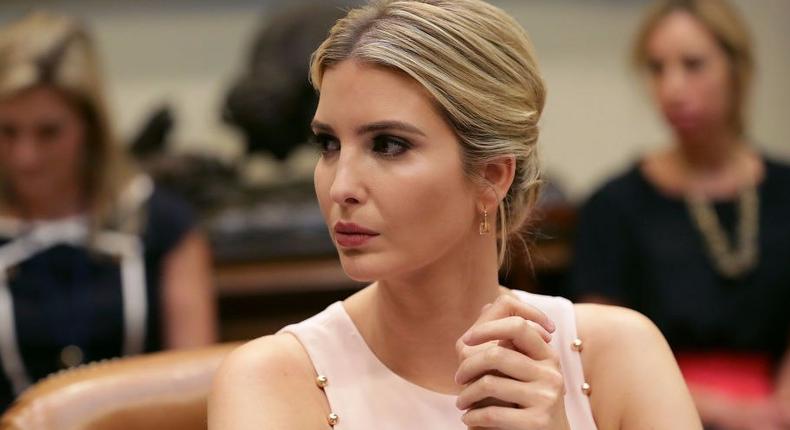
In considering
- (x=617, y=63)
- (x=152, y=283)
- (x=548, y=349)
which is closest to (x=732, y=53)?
(x=617, y=63)

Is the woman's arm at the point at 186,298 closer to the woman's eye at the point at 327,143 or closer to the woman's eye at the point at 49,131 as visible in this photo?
the woman's eye at the point at 49,131

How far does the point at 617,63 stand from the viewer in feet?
12.5

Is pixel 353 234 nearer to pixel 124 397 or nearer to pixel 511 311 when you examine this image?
pixel 511 311

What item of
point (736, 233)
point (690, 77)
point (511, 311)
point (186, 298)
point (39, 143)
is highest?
point (690, 77)

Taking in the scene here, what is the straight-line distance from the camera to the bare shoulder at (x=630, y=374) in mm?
1529

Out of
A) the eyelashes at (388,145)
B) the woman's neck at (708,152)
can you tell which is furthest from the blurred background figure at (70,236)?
the eyelashes at (388,145)

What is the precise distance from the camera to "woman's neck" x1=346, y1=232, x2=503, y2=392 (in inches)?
61.9

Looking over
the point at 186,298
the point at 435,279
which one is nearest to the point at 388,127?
the point at 435,279

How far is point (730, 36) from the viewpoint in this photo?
9.37ft

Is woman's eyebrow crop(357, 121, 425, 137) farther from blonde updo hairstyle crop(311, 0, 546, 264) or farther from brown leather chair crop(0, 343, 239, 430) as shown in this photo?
brown leather chair crop(0, 343, 239, 430)

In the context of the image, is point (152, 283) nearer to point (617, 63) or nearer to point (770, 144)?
point (617, 63)

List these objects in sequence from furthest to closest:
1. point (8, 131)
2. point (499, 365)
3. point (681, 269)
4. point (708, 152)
A: point (708, 152) → point (681, 269) → point (8, 131) → point (499, 365)

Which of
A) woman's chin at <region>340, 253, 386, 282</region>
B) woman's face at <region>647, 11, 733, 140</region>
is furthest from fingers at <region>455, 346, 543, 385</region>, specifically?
woman's face at <region>647, 11, 733, 140</region>

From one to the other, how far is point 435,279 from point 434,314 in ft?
0.17
